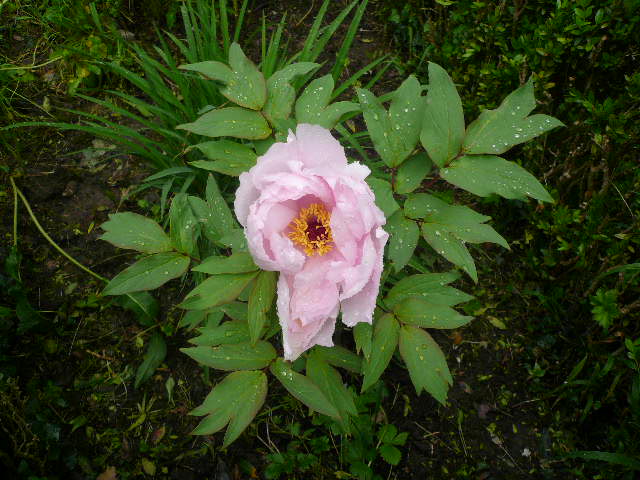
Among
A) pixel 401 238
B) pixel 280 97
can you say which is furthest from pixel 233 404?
pixel 280 97

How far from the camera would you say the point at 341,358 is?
1255 millimetres

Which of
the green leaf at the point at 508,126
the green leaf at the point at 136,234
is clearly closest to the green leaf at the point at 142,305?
the green leaf at the point at 136,234

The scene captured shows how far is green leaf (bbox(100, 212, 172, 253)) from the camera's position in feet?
4.10

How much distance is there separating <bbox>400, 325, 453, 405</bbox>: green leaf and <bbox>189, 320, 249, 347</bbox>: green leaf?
0.40 m

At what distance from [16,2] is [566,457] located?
11.8ft

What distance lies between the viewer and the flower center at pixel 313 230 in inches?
40.8

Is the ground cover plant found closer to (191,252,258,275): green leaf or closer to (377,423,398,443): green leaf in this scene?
(377,423,398,443): green leaf

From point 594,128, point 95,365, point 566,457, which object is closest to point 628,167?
point 594,128

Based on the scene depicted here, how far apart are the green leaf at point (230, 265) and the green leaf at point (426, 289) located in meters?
0.38

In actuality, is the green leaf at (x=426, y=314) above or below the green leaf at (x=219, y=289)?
below

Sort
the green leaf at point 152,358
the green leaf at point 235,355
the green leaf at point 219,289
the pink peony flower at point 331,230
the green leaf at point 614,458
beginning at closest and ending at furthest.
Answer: the pink peony flower at point 331,230 < the green leaf at point 219,289 < the green leaf at point 235,355 < the green leaf at point 614,458 < the green leaf at point 152,358

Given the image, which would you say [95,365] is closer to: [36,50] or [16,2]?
Result: [36,50]

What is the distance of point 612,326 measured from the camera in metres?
1.74

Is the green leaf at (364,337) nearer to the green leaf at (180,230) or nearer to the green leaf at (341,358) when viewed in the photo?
the green leaf at (341,358)
